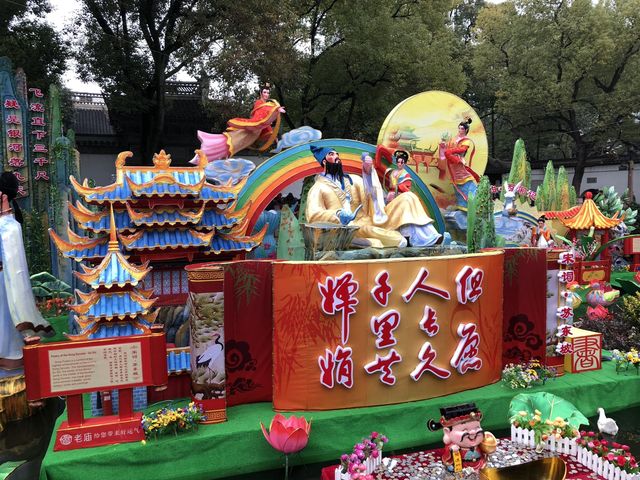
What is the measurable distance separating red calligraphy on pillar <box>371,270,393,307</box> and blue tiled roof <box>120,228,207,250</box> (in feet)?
9.12

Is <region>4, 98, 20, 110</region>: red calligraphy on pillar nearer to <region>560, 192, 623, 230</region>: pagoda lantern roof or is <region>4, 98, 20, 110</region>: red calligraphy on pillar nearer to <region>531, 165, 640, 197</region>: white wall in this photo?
<region>560, 192, 623, 230</region>: pagoda lantern roof

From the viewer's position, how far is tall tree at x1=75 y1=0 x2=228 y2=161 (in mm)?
16766

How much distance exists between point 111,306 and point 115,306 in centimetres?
5

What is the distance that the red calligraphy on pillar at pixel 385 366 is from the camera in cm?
732

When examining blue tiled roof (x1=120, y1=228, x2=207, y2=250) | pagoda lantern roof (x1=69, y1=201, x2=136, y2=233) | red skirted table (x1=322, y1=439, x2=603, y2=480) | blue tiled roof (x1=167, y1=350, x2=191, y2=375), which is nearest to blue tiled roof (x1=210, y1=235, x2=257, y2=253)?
blue tiled roof (x1=120, y1=228, x2=207, y2=250)

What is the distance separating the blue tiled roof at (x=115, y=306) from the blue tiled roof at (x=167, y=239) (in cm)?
142

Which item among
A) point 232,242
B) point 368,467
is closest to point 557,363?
point 368,467

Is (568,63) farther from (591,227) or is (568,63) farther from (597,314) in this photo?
Result: (597,314)

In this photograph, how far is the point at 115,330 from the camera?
636 cm

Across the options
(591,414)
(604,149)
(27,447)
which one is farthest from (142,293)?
(604,149)

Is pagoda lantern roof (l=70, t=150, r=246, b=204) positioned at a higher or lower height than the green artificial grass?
higher

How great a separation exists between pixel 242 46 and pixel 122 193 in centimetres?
920

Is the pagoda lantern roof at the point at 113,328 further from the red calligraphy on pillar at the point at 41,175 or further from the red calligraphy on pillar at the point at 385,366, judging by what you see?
the red calligraphy on pillar at the point at 41,175

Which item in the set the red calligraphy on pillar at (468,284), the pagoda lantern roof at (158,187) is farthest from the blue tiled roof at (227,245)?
the red calligraphy on pillar at (468,284)
